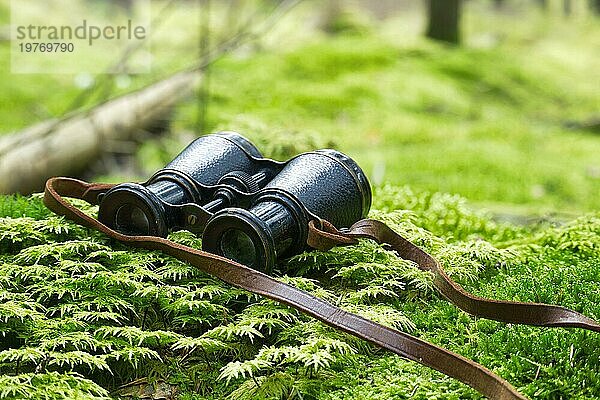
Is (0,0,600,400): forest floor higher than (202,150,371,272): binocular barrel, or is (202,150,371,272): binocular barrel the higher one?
(202,150,371,272): binocular barrel

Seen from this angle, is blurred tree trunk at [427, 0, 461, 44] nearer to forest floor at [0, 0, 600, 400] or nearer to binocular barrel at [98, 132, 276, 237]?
forest floor at [0, 0, 600, 400]

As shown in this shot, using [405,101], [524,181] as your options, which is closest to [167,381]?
[524,181]

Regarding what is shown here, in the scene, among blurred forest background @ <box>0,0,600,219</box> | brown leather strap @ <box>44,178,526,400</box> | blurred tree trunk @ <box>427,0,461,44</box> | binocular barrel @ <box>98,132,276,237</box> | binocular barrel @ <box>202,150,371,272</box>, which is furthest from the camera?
blurred tree trunk @ <box>427,0,461,44</box>

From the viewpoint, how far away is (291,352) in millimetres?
1636

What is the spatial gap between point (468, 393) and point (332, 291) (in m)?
0.55

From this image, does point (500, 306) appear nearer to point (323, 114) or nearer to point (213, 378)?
point (213, 378)

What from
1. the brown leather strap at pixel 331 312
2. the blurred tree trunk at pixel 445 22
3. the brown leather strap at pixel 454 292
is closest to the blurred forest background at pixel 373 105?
the blurred tree trunk at pixel 445 22

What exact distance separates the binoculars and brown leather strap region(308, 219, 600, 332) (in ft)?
0.21

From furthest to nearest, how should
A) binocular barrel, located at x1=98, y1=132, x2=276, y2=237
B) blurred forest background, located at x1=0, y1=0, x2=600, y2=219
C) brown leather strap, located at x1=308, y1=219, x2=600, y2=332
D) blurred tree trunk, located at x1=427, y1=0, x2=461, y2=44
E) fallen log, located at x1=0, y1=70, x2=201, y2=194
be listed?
blurred tree trunk, located at x1=427, y1=0, x2=461, y2=44 → blurred forest background, located at x1=0, y1=0, x2=600, y2=219 → fallen log, located at x1=0, y1=70, x2=201, y2=194 → binocular barrel, located at x1=98, y1=132, x2=276, y2=237 → brown leather strap, located at x1=308, y1=219, x2=600, y2=332

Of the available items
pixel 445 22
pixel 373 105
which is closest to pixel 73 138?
pixel 373 105

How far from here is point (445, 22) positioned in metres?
11.3

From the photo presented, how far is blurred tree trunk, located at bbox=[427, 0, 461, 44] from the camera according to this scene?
11242mm

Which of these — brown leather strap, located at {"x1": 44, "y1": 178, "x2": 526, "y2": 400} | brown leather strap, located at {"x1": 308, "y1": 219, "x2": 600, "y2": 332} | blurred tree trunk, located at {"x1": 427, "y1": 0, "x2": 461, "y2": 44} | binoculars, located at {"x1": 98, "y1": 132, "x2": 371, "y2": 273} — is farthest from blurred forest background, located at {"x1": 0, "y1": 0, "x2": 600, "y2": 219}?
brown leather strap, located at {"x1": 44, "y1": 178, "x2": 526, "y2": 400}

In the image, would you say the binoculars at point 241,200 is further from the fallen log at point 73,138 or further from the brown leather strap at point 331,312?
the fallen log at point 73,138
